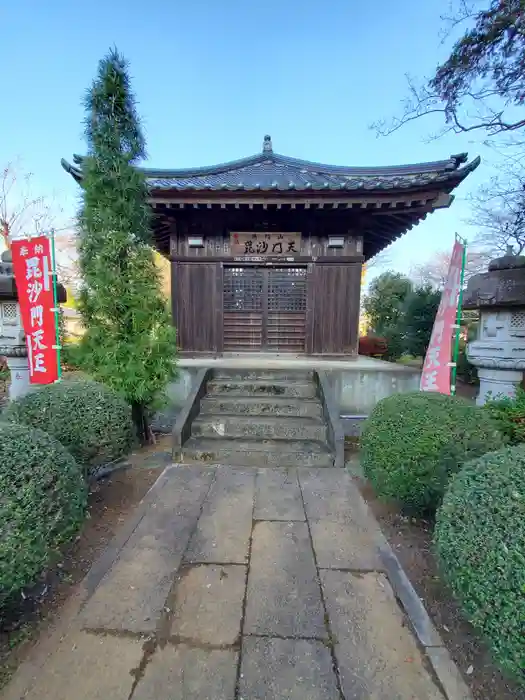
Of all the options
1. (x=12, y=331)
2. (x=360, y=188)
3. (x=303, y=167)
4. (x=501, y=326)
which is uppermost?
(x=303, y=167)

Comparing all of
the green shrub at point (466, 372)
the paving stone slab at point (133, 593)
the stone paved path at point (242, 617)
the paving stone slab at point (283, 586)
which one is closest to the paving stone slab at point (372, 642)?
the stone paved path at point (242, 617)

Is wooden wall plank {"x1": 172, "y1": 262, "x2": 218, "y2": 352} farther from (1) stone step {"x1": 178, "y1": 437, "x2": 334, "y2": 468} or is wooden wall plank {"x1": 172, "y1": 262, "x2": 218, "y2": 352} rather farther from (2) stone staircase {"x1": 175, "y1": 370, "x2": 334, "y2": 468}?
(1) stone step {"x1": 178, "y1": 437, "x2": 334, "y2": 468}

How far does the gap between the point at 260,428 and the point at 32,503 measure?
281 cm

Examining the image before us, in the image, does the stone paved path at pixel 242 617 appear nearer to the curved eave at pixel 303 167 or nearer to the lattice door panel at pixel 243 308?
the lattice door panel at pixel 243 308

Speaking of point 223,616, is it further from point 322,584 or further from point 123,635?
point 322,584

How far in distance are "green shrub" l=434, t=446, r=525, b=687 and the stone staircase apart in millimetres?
2229

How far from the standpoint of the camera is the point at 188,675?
1443 millimetres

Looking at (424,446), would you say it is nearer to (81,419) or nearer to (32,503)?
(32,503)

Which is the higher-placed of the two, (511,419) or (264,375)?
(264,375)

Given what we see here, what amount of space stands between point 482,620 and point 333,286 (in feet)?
19.9

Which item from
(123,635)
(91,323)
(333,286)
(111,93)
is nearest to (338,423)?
(123,635)

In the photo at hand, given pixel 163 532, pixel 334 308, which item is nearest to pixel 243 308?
pixel 334 308

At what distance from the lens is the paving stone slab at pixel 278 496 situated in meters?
2.75

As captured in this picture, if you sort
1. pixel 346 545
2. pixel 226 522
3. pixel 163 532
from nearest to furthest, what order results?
1. pixel 346 545
2. pixel 163 532
3. pixel 226 522
